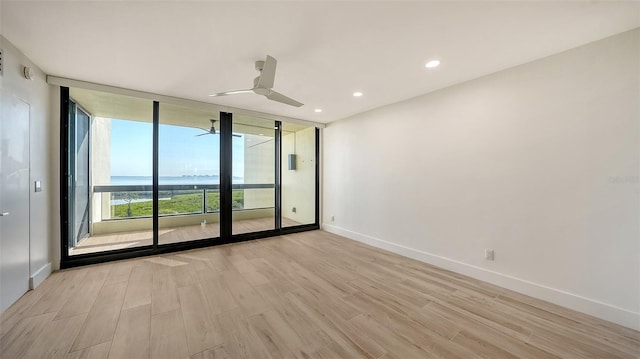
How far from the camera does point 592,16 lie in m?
1.84

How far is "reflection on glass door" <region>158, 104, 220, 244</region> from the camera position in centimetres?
395

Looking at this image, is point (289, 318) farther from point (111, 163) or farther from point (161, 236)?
point (111, 163)

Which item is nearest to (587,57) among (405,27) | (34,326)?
(405,27)

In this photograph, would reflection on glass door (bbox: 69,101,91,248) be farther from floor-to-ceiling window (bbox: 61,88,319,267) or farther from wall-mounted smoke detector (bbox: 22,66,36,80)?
wall-mounted smoke detector (bbox: 22,66,36,80)

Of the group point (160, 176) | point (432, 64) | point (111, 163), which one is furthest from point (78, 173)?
point (432, 64)

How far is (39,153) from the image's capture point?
278 centimetres

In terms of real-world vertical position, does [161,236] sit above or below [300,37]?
below

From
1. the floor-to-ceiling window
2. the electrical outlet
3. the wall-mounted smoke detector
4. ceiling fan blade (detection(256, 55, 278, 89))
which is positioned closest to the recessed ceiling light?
ceiling fan blade (detection(256, 55, 278, 89))

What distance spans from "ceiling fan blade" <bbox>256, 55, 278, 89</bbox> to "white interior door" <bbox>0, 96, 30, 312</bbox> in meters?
2.38

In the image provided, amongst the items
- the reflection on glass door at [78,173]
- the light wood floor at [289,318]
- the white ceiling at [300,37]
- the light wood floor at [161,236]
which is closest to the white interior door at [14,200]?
the light wood floor at [289,318]

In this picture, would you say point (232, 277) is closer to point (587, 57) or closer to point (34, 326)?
point (34, 326)

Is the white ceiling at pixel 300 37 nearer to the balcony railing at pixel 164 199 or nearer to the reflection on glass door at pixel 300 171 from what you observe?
the balcony railing at pixel 164 199

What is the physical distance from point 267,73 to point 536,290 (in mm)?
3681

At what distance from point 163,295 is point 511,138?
4.29 metres
